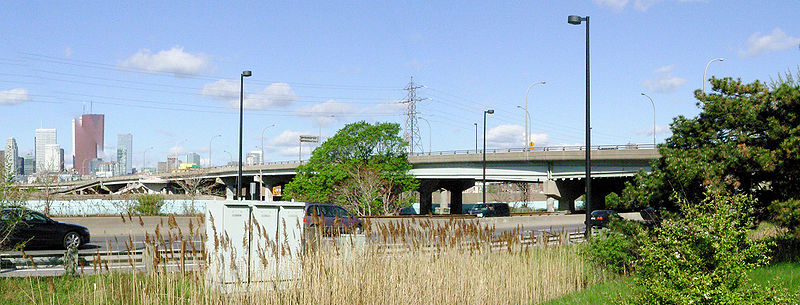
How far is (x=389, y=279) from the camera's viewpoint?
29.2 ft

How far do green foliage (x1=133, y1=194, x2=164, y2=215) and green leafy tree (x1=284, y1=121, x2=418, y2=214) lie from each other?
15.9 metres

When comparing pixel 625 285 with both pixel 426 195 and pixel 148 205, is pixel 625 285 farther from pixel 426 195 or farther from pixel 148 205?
pixel 426 195

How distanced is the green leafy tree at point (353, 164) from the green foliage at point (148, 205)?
15943 mm

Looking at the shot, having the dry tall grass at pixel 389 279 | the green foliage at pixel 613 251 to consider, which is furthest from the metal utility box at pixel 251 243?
the green foliage at pixel 613 251

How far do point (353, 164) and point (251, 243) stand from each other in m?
45.7

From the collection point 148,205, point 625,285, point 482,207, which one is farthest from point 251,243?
point 482,207

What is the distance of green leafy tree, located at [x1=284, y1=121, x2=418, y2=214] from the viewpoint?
54.4 metres

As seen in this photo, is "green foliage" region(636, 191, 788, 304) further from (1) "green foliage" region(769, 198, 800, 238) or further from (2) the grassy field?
(1) "green foliage" region(769, 198, 800, 238)

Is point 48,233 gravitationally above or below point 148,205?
below

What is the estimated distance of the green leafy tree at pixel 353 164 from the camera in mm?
54375

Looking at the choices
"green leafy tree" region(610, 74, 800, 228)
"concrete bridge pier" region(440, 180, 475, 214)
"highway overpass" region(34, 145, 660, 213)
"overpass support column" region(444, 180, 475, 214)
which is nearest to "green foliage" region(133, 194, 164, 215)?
"highway overpass" region(34, 145, 660, 213)

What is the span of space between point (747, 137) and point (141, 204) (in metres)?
31.6

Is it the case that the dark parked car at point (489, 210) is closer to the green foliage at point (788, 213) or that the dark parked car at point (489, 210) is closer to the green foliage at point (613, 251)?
the green foliage at point (788, 213)

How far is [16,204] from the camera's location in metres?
11.0
